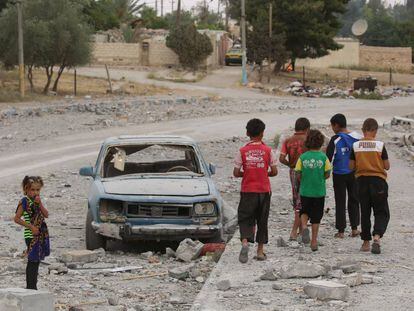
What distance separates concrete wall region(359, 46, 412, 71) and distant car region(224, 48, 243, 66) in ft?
45.5

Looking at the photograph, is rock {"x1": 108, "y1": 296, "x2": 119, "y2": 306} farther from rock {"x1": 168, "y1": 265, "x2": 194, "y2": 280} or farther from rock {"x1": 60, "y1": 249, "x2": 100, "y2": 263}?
rock {"x1": 60, "y1": 249, "x2": 100, "y2": 263}

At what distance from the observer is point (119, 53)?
75625 mm

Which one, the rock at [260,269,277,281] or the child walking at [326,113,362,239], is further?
the child walking at [326,113,362,239]

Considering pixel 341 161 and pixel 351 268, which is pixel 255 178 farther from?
pixel 341 161

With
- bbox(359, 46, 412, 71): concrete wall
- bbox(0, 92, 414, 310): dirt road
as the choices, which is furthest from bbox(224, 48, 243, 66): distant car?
bbox(0, 92, 414, 310): dirt road

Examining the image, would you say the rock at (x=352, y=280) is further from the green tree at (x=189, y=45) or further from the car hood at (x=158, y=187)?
the green tree at (x=189, y=45)

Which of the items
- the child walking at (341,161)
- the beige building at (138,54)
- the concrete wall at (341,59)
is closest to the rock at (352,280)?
the child walking at (341,161)

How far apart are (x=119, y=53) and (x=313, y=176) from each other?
66053 millimetres

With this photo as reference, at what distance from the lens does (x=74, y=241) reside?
519 inches

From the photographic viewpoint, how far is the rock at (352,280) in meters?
8.64

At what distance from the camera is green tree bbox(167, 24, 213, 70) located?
70312 millimetres

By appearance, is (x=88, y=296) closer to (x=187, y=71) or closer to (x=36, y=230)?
(x=36, y=230)

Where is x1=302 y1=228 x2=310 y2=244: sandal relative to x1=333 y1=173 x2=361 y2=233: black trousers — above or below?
below

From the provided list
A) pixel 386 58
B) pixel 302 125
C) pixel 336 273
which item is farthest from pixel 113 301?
pixel 386 58
